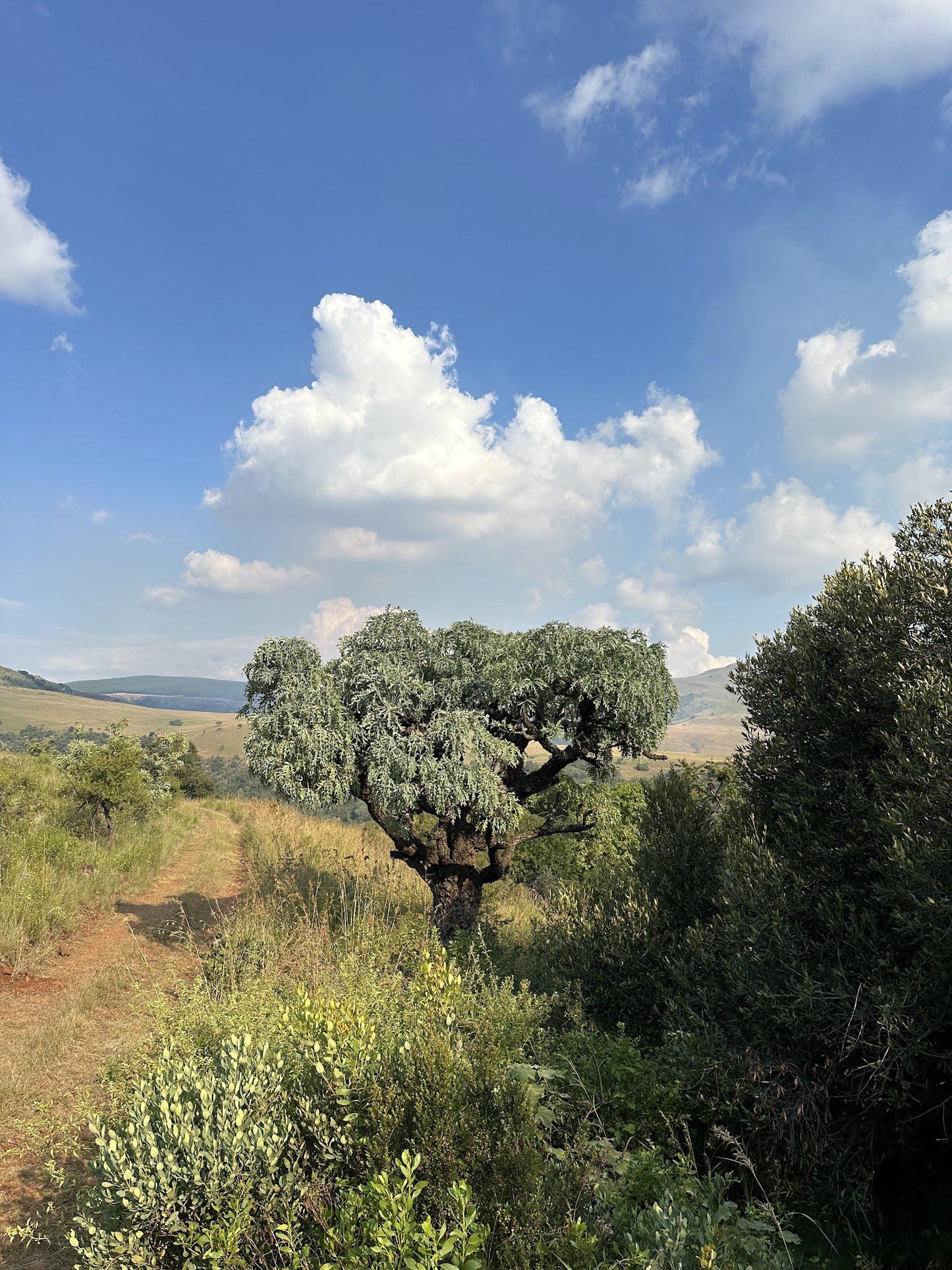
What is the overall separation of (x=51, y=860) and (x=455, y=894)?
28.4 feet

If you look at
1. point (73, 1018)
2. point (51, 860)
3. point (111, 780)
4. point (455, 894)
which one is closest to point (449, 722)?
point (455, 894)

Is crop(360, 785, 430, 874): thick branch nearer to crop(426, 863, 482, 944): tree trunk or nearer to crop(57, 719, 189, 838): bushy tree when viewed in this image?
crop(426, 863, 482, 944): tree trunk

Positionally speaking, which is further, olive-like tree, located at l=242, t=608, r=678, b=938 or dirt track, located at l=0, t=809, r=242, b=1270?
olive-like tree, located at l=242, t=608, r=678, b=938

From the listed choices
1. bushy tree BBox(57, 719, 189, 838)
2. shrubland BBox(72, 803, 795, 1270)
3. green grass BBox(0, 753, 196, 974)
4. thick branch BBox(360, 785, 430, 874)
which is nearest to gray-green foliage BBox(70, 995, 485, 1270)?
shrubland BBox(72, 803, 795, 1270)

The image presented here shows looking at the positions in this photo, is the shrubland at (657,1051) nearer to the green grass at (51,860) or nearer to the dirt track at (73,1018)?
the dirt track at (73,1018)

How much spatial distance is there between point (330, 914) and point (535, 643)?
19.9 feet

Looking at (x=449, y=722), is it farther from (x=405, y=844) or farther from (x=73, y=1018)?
(x=73, y=1018)

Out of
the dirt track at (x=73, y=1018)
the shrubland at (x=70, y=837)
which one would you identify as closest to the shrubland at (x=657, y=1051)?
the dirt track at (x=73, y=1018)

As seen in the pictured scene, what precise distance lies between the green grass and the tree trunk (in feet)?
21.7

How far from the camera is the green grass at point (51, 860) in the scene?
1061cm

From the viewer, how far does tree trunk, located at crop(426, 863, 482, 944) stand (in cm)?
1212

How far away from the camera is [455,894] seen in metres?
12.5

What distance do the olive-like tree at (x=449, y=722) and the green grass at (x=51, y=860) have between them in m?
4.58

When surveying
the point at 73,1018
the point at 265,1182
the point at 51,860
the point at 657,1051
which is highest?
the point at 265,1182
